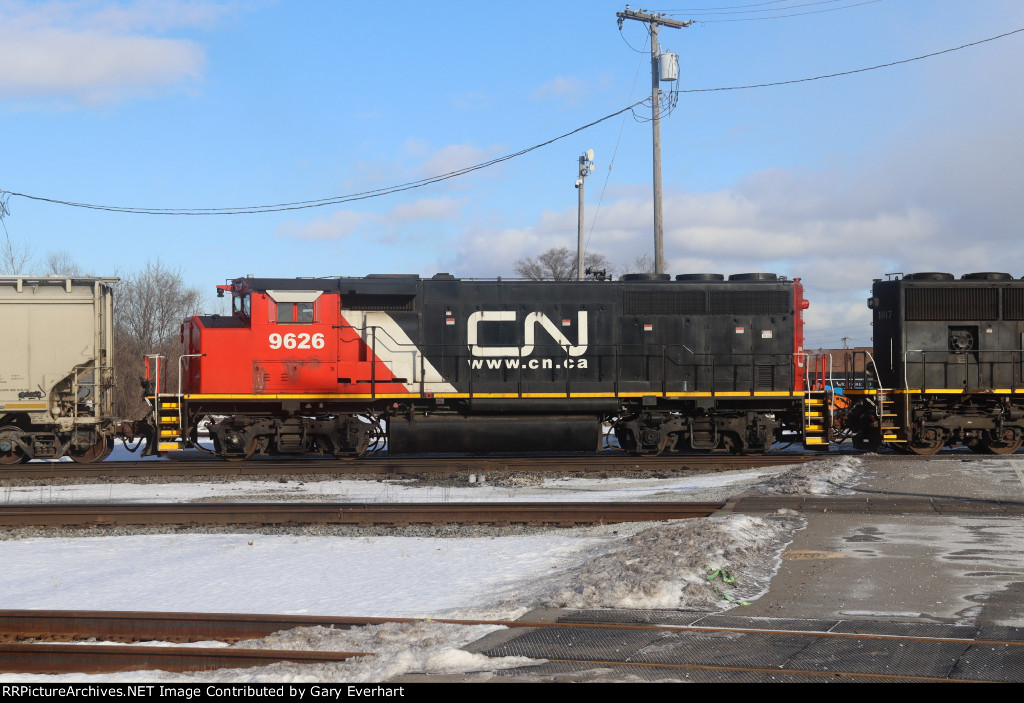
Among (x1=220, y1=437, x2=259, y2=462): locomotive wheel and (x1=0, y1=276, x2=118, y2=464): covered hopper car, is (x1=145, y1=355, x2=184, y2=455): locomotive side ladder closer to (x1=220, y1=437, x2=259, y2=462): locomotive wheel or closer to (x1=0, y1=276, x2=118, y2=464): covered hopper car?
(x1=220, y1=437, x2=259, y2=462): locomotive wheel

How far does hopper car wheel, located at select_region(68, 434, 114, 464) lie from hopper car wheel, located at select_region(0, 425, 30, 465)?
0.85 m

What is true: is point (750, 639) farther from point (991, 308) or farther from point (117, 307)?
point (117, 307)

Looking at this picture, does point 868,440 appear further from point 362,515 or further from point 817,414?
point 362,515

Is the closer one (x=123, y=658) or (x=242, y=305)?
(x=123, y=658)

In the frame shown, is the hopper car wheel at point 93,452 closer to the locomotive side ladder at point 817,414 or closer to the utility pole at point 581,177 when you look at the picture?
the locomotive side ladder at point 817,414

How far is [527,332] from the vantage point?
17703 mm

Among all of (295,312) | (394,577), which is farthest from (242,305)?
(394,577)

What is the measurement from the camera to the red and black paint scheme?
1700cm

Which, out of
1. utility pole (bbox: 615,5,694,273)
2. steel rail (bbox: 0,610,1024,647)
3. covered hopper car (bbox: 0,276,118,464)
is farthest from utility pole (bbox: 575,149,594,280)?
steel rail (bbox: 0,610,1024,647)

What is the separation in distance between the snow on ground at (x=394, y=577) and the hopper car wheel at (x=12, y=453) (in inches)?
259

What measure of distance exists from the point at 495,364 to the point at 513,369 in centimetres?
Answer: 39

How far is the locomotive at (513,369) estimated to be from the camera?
55.3 ft

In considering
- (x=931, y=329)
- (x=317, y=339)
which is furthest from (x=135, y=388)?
(x=931, y=329)

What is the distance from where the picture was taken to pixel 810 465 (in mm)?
15562
